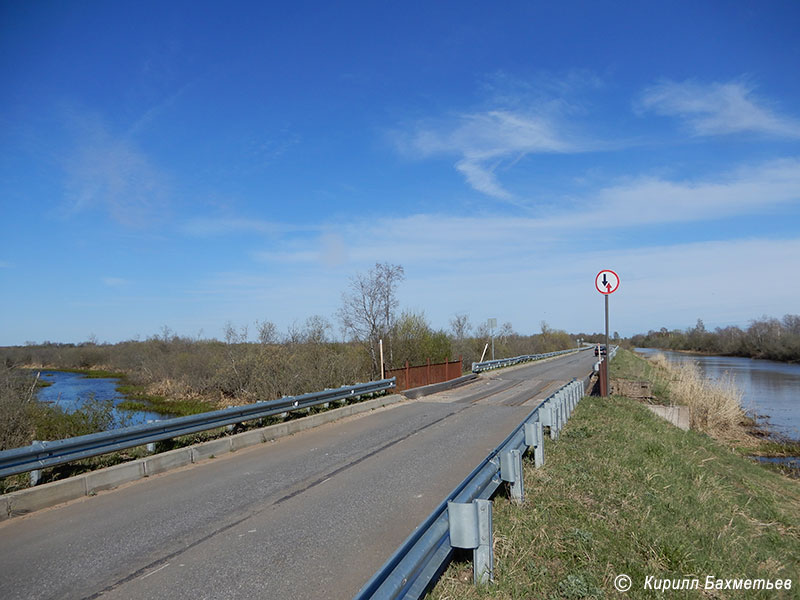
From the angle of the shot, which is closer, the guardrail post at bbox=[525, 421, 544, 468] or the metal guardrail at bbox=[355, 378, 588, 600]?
the metal guardrail at bbox=[355, 378, 588, 600]

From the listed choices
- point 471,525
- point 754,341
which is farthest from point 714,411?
point 754,341

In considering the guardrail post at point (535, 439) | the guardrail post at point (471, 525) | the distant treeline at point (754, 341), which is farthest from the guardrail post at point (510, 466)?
the distant treeline at point (754, 341)

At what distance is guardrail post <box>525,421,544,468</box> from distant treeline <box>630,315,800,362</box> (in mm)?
70101

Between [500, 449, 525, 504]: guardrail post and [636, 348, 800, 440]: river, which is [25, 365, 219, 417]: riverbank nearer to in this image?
[500, 449, 525, 504]: guardrail post

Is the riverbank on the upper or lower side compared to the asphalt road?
lower

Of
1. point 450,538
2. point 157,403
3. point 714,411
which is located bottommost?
point 157,403

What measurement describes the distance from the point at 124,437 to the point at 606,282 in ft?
37.3

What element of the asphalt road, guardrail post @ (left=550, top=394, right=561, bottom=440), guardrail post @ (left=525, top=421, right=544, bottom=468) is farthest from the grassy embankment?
the asphalt road

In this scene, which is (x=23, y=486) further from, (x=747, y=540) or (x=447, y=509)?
(x=747, y=540)

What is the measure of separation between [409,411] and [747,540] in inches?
375

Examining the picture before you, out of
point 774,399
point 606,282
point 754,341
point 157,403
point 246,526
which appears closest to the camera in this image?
point 246,526

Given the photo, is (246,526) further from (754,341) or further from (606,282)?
(754,341)

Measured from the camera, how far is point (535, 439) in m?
7.09

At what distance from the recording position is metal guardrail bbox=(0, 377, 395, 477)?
6.74m
